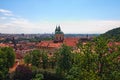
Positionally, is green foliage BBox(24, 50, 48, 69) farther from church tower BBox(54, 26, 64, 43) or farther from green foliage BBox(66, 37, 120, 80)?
church tower BBox(54, 26, 64, 43)

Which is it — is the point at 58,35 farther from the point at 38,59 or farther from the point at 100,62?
the point at 100,62

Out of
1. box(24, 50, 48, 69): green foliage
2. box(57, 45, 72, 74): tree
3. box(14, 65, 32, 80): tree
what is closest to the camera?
box(14, 65, 32, 80): tree

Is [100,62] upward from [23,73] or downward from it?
upward

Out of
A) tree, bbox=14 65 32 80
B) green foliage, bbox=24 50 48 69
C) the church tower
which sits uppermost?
the church tower

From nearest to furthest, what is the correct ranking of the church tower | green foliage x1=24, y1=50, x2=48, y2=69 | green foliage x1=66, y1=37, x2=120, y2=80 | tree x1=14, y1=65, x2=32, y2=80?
green foliage x1=66, y1=37, x2=120, y2=80, tree x1=14, y1=65, x2=32, y2=80, green foliage x1=24, y1=50, x2=48, y2=69, the church tower

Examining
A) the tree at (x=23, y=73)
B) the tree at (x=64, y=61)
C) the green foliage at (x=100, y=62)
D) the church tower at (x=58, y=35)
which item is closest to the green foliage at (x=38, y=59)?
the tree at (x=64, y=61)

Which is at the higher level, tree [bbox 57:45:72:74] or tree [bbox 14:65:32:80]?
tree [bbox 57:45:72:74]

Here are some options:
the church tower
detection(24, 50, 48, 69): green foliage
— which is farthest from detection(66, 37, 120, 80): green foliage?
the church tower

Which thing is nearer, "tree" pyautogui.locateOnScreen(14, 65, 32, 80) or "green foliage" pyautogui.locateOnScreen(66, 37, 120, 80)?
"green foliage" pyautogui.locateOnScreen(66, 37, 120, 80)

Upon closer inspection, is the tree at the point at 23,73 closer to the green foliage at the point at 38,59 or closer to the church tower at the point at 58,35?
the green foliage at the point at 38,59

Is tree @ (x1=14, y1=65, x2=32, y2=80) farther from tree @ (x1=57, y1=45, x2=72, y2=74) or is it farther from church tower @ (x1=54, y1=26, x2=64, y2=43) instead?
church tower @ (x1=54, y1=26, x2=64, y2=43)

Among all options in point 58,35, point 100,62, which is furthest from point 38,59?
point 58,35

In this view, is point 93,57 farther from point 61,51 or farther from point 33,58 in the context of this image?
point 33,58
